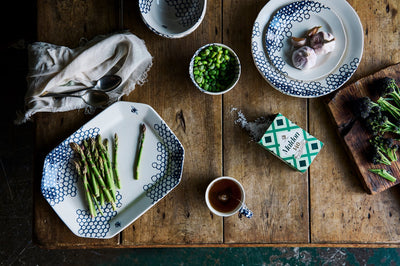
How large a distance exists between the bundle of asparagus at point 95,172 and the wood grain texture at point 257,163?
52 cm

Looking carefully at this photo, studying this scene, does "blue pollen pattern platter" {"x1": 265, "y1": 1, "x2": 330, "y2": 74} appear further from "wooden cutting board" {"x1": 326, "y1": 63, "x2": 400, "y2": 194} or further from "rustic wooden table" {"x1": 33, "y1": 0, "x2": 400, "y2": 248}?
"wooden cutting board" {"x1": 326, "y1": 63, "x2": 400, "y2": 194}

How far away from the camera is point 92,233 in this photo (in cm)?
153

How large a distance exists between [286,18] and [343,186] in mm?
789

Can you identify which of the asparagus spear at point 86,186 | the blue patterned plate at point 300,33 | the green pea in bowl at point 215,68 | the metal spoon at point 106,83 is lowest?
the asparagus spear at point 86,186

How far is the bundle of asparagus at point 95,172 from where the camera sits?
1531mm

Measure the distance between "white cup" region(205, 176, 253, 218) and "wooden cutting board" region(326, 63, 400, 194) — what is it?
0.53 meters

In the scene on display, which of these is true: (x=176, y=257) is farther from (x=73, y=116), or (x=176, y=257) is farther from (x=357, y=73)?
(x=357, y=73)

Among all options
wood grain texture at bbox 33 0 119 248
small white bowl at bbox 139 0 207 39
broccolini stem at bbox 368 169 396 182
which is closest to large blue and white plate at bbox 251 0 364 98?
small white bowl at bbox 139 0 207 39

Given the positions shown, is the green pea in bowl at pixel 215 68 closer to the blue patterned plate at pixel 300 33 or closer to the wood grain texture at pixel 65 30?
the blue patterned plate at pixel 300 33

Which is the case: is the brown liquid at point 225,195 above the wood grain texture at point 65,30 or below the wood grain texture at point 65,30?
below

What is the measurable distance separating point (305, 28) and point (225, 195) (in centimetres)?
82

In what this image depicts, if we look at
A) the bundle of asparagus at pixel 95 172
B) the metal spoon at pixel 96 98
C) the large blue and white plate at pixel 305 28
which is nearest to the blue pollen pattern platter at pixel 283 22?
the large blue and white plate at pixel 305 28

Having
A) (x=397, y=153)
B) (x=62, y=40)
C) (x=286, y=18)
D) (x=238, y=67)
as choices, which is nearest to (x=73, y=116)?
(x=62, y=40)

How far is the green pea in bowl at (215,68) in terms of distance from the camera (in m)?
1.50
